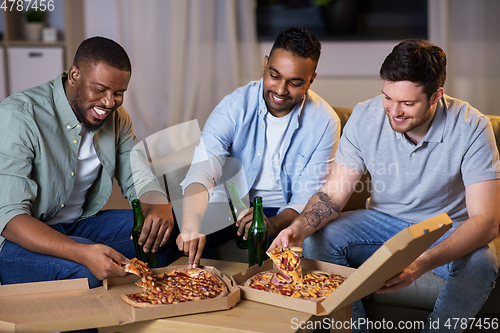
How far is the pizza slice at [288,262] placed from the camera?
131 cm

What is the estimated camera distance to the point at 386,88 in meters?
1.59

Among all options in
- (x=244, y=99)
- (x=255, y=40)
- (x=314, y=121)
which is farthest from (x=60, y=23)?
(x=314, y=121)

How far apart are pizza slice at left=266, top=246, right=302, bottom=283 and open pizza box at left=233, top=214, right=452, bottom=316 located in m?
0.10

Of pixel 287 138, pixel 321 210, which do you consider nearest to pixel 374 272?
pixel 321 210

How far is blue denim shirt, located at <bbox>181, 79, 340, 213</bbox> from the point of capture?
200cm

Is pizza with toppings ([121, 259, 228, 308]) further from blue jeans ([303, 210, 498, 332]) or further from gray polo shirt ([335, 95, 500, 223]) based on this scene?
gray polo shirt ([335, 95, 500, 223])

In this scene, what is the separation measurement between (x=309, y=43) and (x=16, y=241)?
1.27 m

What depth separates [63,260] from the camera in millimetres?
1414

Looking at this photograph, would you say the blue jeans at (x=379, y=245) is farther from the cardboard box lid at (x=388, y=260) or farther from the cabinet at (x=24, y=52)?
the cabinet at (x=24, y=52)

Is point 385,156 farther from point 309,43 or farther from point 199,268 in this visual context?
point 199,268

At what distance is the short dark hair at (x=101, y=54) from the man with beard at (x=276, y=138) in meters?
0.52

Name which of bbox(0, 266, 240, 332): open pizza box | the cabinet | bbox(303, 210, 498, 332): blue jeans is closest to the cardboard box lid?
bbox(0, 266, 240, 332): open pizza box

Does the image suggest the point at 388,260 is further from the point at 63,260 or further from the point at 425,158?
the point at 63,260

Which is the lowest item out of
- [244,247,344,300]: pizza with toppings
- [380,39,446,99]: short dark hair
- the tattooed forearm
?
[244,247,344,300]: pizza with toppings
